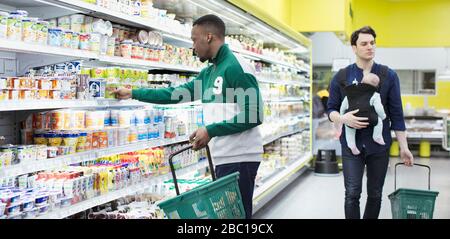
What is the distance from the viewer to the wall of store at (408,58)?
47.8 feet

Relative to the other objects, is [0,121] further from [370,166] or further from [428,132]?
[428,132]

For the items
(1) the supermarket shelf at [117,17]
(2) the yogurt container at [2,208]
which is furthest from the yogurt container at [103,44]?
(2) the yogurt container at [2,208]

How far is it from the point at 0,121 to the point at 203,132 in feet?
4.09

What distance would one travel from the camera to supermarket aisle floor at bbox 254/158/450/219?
6.47 m

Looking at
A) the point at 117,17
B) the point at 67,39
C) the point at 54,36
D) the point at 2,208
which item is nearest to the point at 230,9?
the point at 117,17

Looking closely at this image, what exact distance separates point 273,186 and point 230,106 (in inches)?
156

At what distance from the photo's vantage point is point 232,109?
319 centimetres

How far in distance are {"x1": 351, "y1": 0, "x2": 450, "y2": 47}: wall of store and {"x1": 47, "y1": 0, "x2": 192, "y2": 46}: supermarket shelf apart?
9.11m

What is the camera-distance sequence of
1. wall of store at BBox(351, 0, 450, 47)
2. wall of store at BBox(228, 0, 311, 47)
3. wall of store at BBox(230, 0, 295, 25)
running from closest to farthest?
1. wall of store at BBox(228, 0, 311, 47)
2. wall of store at BBox(230, 0, 295, 25)
3. wall of store at BBox(351, 0, 450, 47)

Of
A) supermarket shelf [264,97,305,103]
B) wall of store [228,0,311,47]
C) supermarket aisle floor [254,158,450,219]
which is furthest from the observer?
supermarket shelf [264,97,305,103]

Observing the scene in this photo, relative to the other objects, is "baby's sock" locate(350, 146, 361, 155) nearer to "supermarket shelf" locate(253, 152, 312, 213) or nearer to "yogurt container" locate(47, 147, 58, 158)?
"supermarket shelf" locate(253, 152, 312, 213)

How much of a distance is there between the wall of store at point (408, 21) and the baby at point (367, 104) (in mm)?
9344

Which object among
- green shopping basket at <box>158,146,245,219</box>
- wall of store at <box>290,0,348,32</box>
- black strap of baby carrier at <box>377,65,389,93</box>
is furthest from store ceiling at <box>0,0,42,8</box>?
wall of store at <box>290,0,348,32</box>
